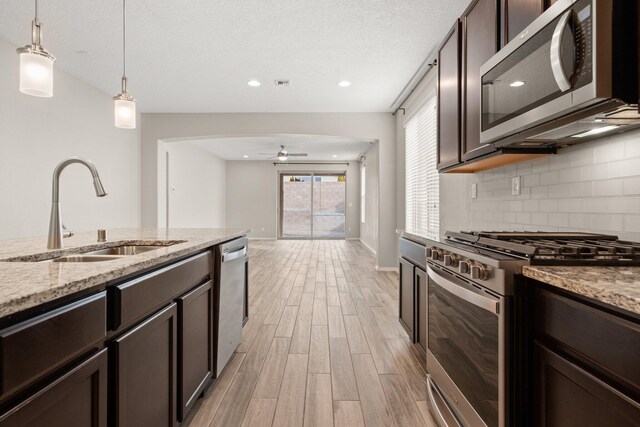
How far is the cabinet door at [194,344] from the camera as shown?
5.24 ft

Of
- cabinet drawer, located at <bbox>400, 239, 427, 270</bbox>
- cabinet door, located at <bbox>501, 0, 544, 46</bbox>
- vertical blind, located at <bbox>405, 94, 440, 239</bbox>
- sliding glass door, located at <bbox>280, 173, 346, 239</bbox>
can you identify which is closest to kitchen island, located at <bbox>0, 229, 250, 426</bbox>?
cabinet drawer, located at <bbox>400, 239, 427, 270</bbox>

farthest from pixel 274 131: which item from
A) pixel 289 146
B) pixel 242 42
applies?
pixel 289 146

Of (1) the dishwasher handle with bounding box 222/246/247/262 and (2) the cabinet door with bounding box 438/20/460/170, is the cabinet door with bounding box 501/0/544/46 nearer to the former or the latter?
(2) the cabinet door with bounding box 438/20/460/170

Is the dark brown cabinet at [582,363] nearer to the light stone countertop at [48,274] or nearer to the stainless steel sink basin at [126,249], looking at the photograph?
the light stone countertop at [48,274]

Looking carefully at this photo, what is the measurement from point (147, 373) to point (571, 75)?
1807 millimetres

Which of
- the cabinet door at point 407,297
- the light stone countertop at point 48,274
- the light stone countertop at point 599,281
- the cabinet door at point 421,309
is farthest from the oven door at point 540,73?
the light stone countertop at point 48,274

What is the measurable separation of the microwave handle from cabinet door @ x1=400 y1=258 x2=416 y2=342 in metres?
1.49

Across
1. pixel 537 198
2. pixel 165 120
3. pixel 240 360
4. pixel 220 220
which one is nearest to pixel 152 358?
pixel 240 360

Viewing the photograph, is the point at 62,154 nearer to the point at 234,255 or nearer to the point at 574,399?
the point at 234,255

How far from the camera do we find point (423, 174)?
4605 millimetres

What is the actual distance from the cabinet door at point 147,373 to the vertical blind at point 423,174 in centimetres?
306

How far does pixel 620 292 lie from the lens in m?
0.79

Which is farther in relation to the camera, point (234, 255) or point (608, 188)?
point (234, 255)

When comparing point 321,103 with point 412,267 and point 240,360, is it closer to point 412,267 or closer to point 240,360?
point 412,267
